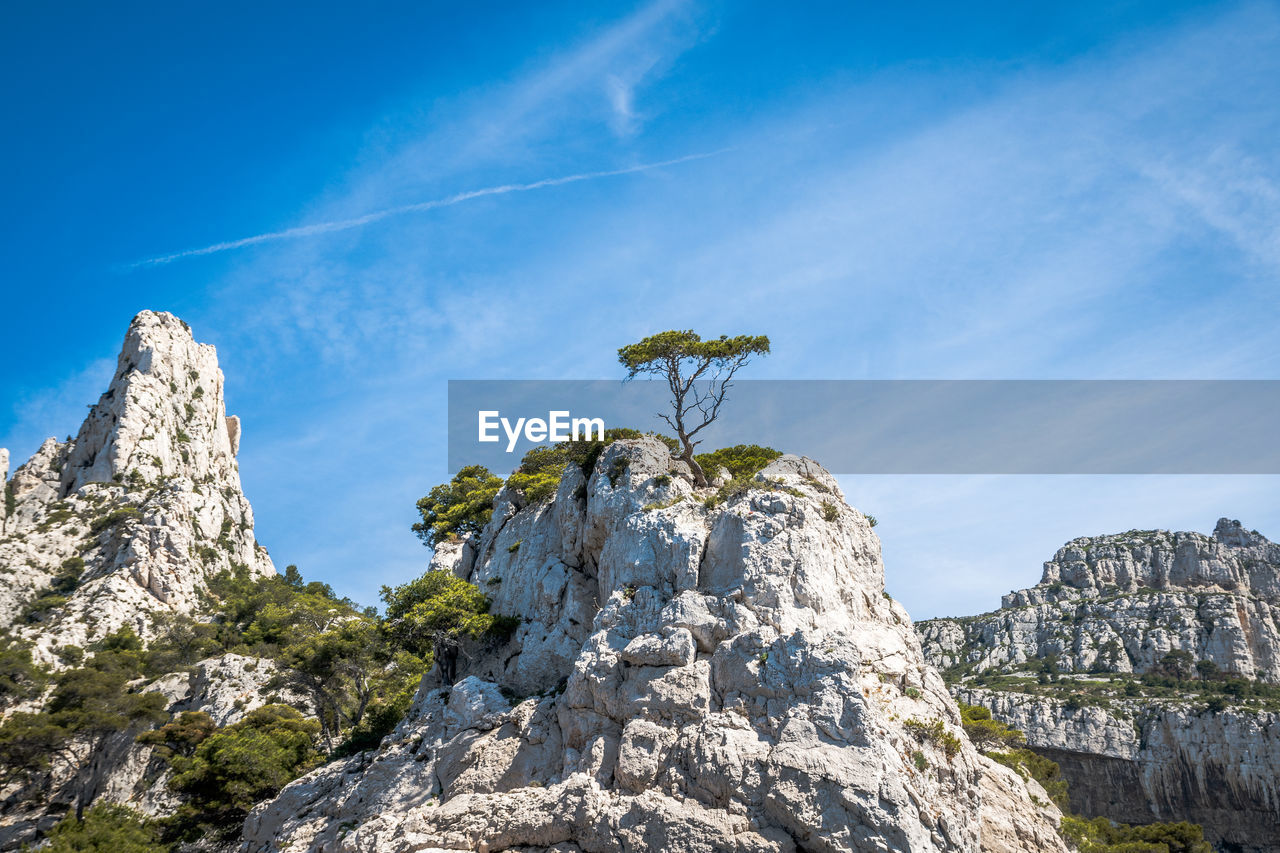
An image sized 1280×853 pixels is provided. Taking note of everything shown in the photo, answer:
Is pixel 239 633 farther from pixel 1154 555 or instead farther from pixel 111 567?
pixel 1154 555

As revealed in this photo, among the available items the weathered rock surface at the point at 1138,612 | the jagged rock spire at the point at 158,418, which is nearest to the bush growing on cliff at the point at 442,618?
the jagged rock spire at the point at 158,418

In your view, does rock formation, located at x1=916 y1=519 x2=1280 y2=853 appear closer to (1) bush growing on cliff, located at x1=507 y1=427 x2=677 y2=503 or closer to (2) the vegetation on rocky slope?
(2) the vegetation on rocky slope

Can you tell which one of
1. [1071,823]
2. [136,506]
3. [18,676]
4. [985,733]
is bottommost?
[1071,823]

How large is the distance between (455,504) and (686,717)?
137 ft

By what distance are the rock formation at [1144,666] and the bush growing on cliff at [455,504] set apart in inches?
2666

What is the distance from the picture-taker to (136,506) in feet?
293

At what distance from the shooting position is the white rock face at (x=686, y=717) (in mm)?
25453

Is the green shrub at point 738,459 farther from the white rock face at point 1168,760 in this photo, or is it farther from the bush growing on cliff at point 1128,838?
the white rock face at point 1168,760

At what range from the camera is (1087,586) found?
13400 centimetres

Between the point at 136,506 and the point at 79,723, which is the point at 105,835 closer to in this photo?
the point at 79,723

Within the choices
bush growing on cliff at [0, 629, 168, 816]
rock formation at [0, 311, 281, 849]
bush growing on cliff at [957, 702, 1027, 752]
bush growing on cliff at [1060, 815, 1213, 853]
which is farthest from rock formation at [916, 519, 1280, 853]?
bush growing on cliff at [0, 629, 168, 816]

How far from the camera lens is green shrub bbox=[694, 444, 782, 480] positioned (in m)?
42.5

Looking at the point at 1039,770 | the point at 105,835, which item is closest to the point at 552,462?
the point at 105,835

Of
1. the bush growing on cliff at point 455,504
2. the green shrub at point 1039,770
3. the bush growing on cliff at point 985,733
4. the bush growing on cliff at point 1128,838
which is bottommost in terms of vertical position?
the bush growing on cliff at point 1128,838
